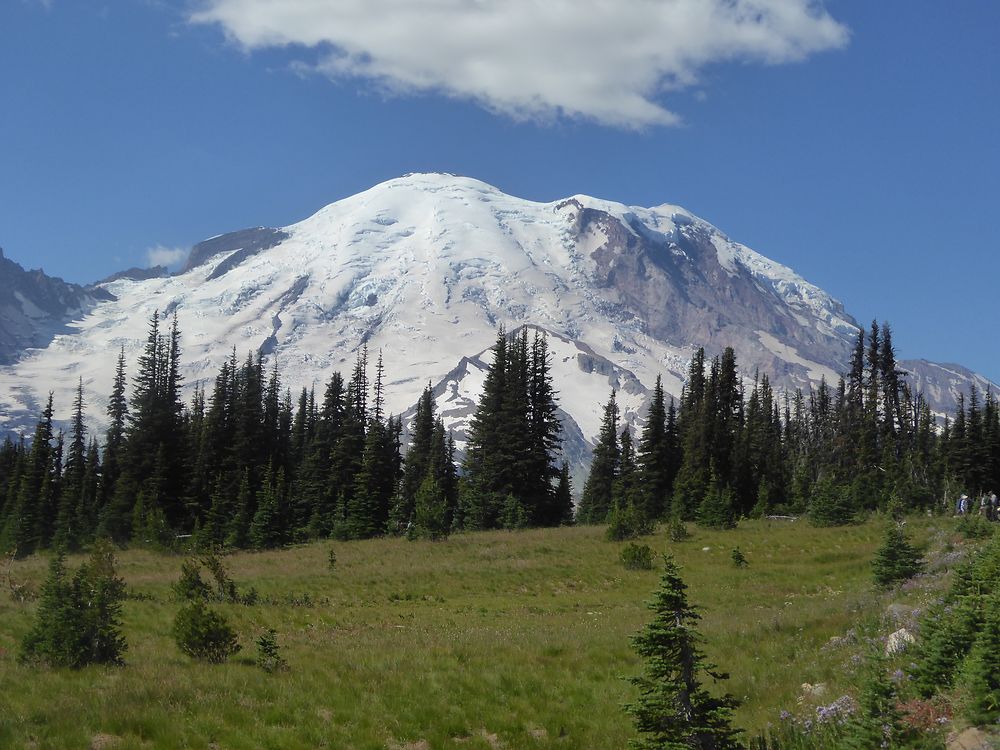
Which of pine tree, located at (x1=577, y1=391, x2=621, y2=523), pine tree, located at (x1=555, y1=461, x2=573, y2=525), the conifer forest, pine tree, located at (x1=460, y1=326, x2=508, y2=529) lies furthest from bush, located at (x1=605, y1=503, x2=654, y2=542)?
pine tree, located at (x1=577, y1=391, x2=621, y2=523)

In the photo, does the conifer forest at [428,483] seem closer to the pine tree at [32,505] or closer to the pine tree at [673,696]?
the pine tree at [32,505]

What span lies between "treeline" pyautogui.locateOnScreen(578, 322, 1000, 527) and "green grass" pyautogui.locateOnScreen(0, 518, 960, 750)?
21.8 metres

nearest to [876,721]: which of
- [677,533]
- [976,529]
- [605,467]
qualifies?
[976,529]

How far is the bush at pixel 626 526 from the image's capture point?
154 feet

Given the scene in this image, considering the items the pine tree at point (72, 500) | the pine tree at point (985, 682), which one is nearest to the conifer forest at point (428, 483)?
the pine tree at point (72, 500)

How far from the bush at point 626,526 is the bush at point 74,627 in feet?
107

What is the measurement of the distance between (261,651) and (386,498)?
51.4 m

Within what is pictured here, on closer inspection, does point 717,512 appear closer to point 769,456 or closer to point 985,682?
point 769,456

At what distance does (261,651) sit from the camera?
17.7 meters

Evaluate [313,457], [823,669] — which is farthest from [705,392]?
[823,669]

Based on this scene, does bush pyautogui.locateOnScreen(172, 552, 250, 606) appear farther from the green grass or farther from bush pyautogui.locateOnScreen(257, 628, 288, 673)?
bush pyautogui.locateOnScreen(257, 628, 288, 673)

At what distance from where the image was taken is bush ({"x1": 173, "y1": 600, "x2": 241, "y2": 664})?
59.9ft

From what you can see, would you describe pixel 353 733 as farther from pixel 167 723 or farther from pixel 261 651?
pixel 261 651

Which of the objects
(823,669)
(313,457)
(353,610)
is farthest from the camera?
(313,457)
